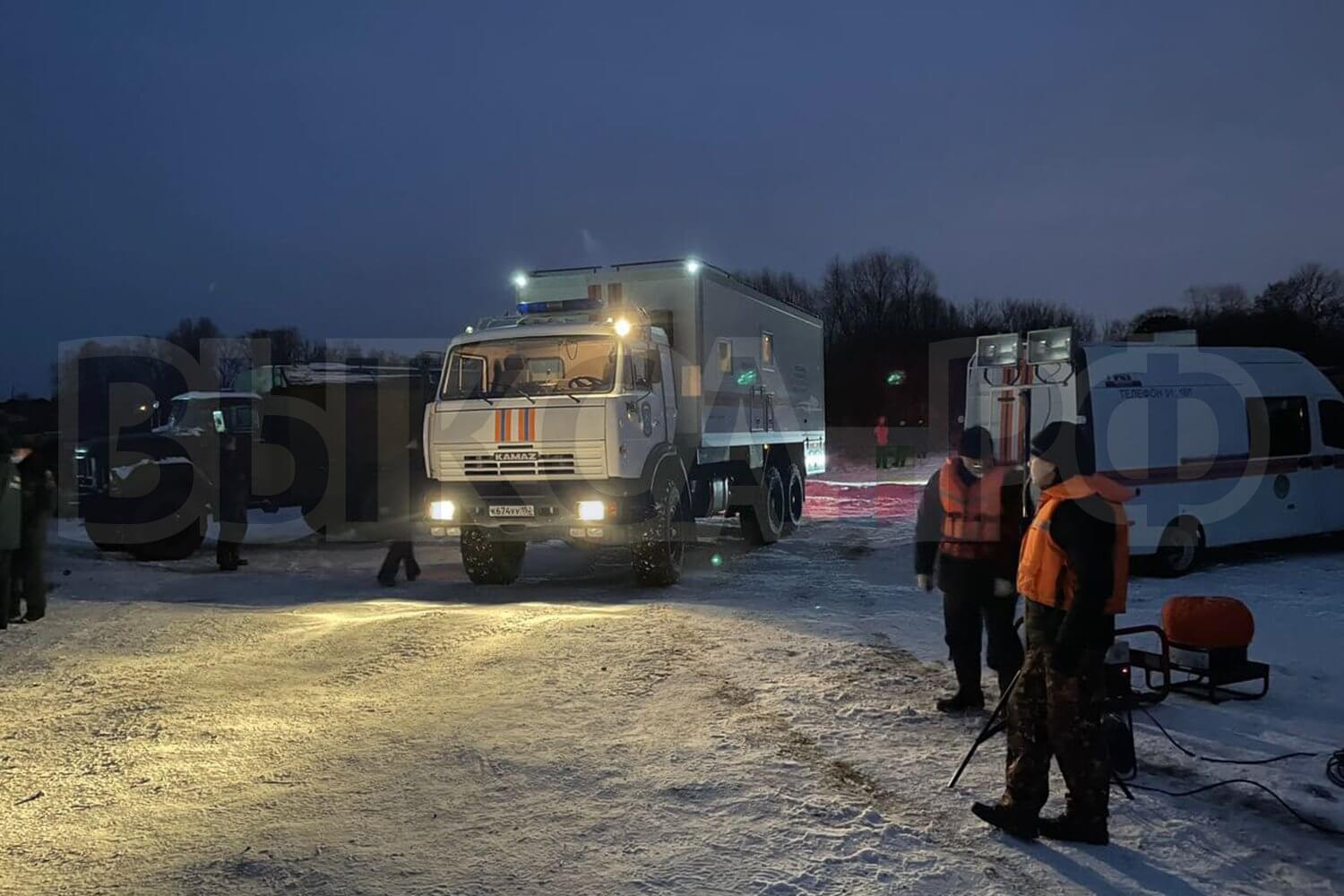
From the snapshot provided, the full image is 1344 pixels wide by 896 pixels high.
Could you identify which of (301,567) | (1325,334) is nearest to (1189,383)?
(301,567)

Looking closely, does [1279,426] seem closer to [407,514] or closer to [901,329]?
[407,514]

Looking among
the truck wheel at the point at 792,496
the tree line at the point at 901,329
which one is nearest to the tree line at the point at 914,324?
the tree line at the point at 901,329

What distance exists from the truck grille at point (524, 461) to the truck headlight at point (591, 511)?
296mm

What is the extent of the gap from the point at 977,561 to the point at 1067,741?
168cm

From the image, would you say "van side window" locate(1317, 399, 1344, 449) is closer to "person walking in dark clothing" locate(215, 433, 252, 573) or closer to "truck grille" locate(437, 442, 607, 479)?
"truck grille" locate(437, 442, 607, 479)

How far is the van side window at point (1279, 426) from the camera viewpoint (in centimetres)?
1169

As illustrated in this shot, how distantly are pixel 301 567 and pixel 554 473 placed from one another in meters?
5.51

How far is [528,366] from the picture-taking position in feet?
34.0

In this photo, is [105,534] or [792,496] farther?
[792,496]

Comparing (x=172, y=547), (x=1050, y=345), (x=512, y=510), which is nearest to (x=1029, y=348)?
(x=1050, y=345)

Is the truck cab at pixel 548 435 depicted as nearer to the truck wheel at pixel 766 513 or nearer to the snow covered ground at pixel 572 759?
the snow covered ground at pixel 572 759

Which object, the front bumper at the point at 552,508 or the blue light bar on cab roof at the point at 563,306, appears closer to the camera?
the front bumper at the point at 552,508

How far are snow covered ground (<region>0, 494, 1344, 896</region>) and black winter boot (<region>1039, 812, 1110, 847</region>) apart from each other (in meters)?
0.07

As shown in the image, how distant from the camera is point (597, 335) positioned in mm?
10172
